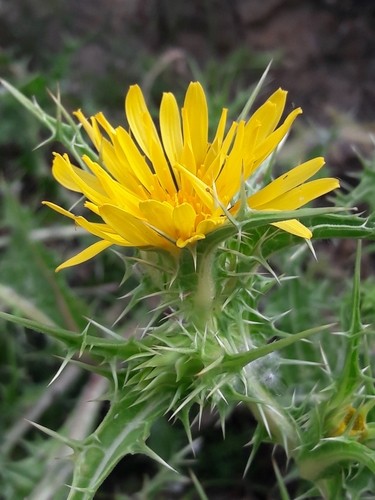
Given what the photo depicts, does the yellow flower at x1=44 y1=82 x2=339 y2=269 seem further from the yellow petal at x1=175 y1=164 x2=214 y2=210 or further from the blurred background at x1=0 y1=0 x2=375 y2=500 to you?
the blurred background at x1=0 y1=0 x2=375 y2=500

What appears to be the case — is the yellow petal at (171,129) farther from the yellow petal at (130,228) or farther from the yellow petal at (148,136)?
the yellow petal at (130,228)

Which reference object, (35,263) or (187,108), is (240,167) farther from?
(35,263)

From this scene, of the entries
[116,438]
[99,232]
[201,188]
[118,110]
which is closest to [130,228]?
[99,232]

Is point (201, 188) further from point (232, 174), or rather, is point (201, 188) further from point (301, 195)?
point (301, 195)

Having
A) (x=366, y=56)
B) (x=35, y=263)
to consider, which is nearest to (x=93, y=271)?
(x=35, y=263)

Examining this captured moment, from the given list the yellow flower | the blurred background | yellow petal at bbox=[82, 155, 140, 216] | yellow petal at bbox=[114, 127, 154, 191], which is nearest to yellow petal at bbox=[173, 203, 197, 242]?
the yellow flower

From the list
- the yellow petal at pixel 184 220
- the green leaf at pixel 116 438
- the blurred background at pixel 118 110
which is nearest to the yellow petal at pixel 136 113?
the yellow petal at pixel 184 220
